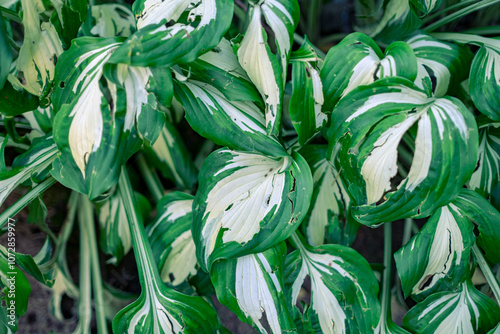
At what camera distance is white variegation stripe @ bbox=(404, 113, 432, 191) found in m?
0.47

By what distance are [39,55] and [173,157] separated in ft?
1.13

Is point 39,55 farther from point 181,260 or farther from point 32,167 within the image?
point 181,260

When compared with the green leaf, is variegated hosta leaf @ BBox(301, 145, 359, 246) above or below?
below

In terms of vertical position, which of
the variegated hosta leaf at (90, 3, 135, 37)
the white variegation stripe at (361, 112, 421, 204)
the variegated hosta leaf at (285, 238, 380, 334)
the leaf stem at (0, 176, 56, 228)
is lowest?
the variegated hosta leaf at (285, 238, 380, 334)

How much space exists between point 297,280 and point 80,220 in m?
0.57

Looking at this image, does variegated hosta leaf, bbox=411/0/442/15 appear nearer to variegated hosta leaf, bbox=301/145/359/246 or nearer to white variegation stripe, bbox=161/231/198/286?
variegated hosta leaf, bbox=301/145/359/246

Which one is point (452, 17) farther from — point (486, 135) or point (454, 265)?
point (454, 265)

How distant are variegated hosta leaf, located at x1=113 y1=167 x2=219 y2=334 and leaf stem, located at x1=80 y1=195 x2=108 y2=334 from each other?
161 millimetres

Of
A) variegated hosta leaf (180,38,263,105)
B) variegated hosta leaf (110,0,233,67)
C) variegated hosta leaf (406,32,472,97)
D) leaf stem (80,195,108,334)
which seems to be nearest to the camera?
variegated hosta leaf (110,0,233,67)

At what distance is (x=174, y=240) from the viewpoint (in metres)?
0.73

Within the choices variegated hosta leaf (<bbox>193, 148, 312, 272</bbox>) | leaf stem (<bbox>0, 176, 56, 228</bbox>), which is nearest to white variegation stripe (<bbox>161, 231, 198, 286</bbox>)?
variegated hosta leaf (<bbox>193, 148, 312, 272</bbox>)

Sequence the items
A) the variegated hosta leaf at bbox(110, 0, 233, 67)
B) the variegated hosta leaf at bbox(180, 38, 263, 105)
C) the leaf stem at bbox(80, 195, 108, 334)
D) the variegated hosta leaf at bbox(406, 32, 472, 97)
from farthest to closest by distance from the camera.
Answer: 1. the leaf stem at bbox(80, 195, 108, 334)
2. the variegated hosta leaf at bbox(406, 32, 472, 97)
3. the variegated hosta leaf at bbox(180, 38, 263, 105)
4. the variegated hosta leaf at bbox(110, 0, 233, 67)

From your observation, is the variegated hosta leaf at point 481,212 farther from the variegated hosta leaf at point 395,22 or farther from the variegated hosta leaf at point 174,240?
the variegated hosta leaf at point 174,240

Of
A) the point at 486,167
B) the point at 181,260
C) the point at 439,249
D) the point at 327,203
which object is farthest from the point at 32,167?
the point at 486,167
